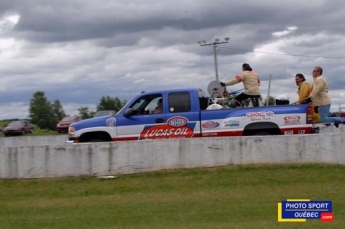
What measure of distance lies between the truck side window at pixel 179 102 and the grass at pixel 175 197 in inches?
87.7

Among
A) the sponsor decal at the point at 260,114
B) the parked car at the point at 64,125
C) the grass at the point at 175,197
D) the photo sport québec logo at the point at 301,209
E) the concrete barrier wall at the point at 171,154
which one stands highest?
the sponsor decal at the point at 260,114

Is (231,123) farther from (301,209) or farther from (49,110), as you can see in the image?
(49,110)

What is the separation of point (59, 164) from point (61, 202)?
2301 millimetres

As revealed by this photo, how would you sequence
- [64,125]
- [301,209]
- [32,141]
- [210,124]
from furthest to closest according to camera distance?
1. [64,125]
2. [32,141]
3. [210,124]
4. [301,209]

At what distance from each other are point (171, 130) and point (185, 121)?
0.42 meters

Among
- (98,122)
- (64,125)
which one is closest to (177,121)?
(98,122)

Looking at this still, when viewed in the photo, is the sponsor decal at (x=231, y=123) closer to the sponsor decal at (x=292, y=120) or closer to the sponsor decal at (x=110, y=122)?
the sponsor decal at (x=292, y=120)

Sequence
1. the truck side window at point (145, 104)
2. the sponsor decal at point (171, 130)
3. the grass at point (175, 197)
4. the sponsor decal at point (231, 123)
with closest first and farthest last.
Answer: the grass at point (175, 197) < the sponsor decal at point (231, 123) < the sponsor decal at point (171, 130) < the truck side window at point (145, 104)

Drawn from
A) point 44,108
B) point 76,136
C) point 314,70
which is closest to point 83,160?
point 76,136

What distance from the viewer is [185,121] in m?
15.0

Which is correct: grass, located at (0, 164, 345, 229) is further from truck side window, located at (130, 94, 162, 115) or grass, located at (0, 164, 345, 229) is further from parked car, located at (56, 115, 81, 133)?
parked car, located at (56, 115, 81, 133)

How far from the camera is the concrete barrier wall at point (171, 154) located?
13.6 meters

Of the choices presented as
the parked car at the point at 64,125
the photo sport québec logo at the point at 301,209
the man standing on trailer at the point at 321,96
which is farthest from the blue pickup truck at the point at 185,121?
the parked car at the point at 64,125

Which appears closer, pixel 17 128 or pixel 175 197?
pixel 175 197
